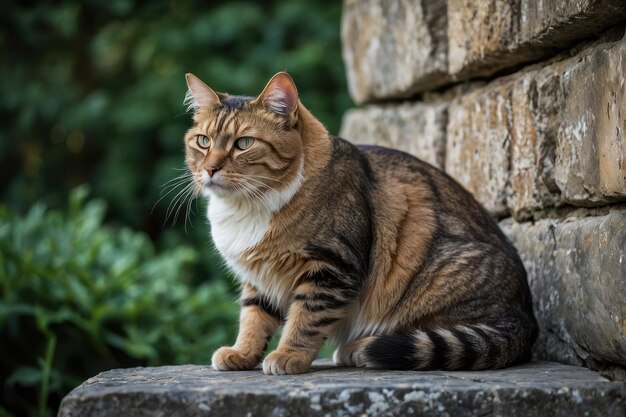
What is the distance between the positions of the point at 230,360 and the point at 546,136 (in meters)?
1.35

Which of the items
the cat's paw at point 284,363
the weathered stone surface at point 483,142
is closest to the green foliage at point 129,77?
the weathered stone surface at point 483,142

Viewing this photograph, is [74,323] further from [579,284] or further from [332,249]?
[579,284]

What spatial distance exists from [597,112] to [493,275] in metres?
0.70

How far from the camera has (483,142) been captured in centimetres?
353

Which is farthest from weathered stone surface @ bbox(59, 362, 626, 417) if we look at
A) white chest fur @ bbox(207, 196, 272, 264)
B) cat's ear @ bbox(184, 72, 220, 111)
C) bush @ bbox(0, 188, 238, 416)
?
bush @ bbox(0, 188, 238, 416)

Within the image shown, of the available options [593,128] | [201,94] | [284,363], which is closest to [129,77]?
[201,94]

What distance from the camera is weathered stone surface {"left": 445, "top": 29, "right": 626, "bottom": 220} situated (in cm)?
250

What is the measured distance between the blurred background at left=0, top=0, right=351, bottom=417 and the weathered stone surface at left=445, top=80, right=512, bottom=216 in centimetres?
158

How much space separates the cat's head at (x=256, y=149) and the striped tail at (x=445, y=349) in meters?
0.61

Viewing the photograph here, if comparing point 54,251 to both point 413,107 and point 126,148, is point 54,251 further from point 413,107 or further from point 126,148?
point 126,148

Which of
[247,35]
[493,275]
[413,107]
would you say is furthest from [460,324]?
[247,35]

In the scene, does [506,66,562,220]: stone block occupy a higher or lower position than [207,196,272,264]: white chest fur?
higher

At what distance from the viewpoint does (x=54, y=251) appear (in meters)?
4.89

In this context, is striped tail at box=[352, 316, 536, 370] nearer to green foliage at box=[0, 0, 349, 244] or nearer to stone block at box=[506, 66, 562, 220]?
stone block at box=[506, 66, 562, 220]
